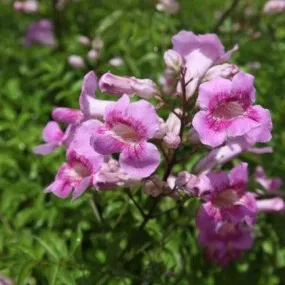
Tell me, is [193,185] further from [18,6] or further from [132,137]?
[18,6]

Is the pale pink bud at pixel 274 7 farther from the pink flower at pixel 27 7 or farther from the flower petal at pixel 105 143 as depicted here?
the flower petal at pixel 105 143

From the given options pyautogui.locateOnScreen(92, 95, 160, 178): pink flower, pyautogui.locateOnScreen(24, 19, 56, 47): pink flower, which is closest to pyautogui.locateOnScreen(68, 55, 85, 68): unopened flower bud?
pyautogui.locateOnScreen(24, 19, 56, 47): pink flower

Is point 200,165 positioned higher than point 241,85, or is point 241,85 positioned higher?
point 241,85

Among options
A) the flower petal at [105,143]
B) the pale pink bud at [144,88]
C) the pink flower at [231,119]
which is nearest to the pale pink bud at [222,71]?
the pink flower at [231,119]

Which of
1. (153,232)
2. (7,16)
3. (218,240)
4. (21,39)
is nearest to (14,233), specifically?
(153,232)

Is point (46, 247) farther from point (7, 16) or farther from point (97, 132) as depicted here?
point (7, 16)
